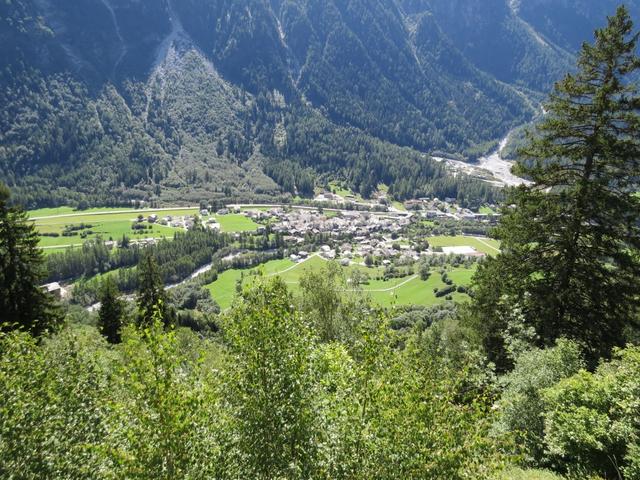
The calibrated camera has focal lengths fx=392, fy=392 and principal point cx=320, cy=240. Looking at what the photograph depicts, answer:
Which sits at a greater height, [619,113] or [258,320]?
[619,113]

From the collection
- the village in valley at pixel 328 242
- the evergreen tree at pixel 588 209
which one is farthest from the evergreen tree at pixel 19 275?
the village in valley at pixel 328 242

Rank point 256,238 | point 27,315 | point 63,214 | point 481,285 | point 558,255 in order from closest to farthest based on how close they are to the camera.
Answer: point 558,255, point 481,285, point 27,315, point 256,238, point 63,214

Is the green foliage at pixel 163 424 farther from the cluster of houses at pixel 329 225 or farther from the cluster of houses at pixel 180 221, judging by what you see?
the cluster of houses at pixel 180 221

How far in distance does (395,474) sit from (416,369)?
315 cm

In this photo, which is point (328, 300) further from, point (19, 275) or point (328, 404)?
point (328, 404)

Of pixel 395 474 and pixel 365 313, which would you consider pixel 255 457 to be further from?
pixel 365 313

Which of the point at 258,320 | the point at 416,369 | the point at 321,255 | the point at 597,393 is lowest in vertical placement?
the point at 321,255

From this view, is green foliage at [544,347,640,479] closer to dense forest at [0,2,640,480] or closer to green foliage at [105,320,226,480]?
dense forest at [0,2,640,480]

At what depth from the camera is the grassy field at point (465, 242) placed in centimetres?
16075

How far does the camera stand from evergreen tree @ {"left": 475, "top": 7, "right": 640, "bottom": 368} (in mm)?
21703

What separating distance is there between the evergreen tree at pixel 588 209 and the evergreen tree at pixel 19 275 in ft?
125

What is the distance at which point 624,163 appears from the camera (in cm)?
2169

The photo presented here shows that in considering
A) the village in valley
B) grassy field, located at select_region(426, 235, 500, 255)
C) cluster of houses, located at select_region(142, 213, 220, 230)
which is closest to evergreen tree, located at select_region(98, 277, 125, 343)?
the village in valley

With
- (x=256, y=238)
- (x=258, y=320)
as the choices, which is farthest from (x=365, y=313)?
(x=256, y=238)
